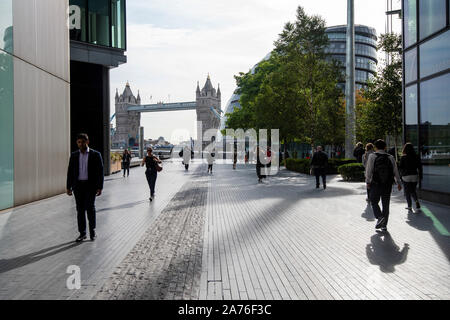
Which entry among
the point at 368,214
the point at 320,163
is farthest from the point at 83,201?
the point at 320,163

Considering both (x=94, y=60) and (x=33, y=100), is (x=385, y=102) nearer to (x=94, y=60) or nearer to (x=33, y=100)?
(x=94, y=60)

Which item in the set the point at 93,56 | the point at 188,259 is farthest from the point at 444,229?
the point at 93,56

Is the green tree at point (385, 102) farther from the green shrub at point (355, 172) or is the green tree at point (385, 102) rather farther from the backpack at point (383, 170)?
the backpack at point (383, 170)

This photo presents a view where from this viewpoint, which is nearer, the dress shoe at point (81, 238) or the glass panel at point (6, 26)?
the dress shoe at point (81, 238)

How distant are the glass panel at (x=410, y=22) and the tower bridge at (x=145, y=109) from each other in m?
112

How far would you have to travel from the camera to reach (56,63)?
13711mm

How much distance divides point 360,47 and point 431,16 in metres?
68.3

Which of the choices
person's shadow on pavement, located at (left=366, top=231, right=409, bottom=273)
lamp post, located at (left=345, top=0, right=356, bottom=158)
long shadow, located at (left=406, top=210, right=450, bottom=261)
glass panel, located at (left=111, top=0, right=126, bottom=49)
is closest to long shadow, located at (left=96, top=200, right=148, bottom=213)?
person's shadow on pavement, located at (left=366, top=231, right=409, bottom=273)

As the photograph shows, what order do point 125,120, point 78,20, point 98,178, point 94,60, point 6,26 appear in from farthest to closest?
1. point 125,120
2. point 94,60
3. point 78,20
4. point 6,26
5. point 98,178

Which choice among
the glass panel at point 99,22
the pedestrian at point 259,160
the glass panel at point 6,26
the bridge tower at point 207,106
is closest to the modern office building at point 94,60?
the glass panel at point 99,22

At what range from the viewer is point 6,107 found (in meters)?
10.3

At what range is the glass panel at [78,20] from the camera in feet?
65.2

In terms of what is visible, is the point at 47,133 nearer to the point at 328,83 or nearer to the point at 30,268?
the point at 30,268
